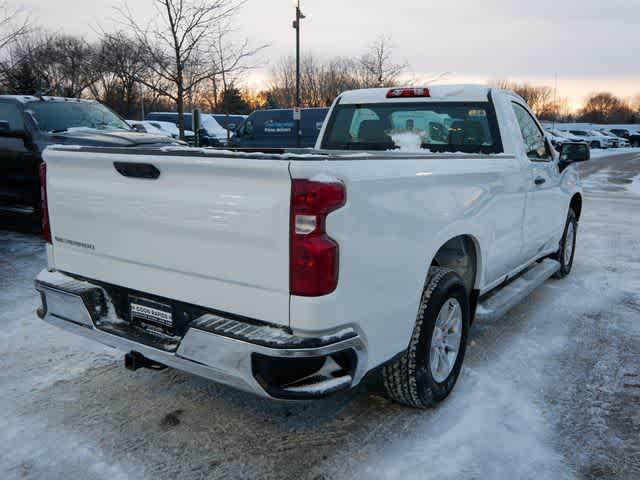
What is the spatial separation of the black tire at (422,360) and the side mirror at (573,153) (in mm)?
2906

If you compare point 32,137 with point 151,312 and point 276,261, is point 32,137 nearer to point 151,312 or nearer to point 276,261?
point 151,312

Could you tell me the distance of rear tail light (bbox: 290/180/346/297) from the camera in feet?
7.61

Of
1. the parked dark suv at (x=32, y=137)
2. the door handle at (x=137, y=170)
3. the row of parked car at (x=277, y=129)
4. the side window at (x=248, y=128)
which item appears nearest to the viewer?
the door handle at (x=137, y=170)

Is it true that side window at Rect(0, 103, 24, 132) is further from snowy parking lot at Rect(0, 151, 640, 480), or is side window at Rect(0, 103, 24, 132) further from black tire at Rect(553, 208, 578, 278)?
black tire at Rect(553, 208, 578, 278)

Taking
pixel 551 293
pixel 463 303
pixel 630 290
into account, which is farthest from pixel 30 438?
pixel 630 290

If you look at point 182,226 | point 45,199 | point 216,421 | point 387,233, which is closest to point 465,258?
point 387,233

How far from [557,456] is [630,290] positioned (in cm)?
380

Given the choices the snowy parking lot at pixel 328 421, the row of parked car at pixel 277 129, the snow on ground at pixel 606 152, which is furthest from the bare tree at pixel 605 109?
the snowy parking lot at pixel 328 421

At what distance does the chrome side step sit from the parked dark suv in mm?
5069

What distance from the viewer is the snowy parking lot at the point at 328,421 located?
2840 millimetres

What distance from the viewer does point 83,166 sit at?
3.09m

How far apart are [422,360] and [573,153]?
11.2ft

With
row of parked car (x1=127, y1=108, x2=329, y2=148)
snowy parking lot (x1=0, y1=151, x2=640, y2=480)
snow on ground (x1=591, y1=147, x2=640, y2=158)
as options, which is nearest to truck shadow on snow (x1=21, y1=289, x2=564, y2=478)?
snowy parking lot (x1=0, y1=151, x2=640, y2=480)

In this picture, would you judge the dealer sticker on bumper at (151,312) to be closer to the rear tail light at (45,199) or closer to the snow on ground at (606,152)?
the rear tail light at (45,199)
